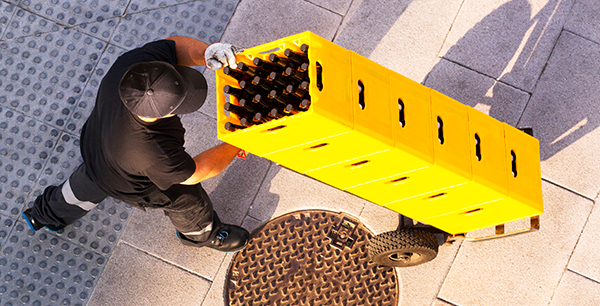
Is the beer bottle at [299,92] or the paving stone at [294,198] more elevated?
the beer bottle at [299,92]

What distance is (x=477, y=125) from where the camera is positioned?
332 centimetres

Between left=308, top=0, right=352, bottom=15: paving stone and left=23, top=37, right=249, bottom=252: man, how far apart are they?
177 centimetres

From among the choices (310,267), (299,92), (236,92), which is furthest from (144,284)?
(299,92)

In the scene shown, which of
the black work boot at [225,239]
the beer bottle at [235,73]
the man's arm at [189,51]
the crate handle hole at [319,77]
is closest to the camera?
the crate handle hole at [319,77]

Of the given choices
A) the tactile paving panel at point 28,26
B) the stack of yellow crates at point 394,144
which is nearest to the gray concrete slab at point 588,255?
the stack of yellow crates at point 394,144

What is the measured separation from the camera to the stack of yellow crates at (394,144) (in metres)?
2.73

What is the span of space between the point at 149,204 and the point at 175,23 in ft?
7.15

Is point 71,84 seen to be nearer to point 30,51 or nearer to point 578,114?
point 30,51

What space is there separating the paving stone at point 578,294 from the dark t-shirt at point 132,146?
3.68m

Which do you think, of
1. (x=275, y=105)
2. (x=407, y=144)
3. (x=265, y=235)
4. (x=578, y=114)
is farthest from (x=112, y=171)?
(x=578, y=114)

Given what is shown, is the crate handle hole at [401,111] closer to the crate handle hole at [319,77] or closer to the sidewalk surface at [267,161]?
the crate handle hole at [319,77]

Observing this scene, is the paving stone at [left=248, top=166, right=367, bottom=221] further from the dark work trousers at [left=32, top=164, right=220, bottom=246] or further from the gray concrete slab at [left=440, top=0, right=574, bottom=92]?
the gray concrete slab at [left=440, top=0, right=574, bottom=92]

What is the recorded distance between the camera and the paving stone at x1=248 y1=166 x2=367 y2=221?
4.51 metres

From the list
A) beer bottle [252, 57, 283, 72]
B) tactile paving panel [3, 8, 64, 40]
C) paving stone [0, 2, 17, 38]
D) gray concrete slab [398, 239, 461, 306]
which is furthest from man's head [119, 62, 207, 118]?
paving stone [0, 2, 17, 38]
